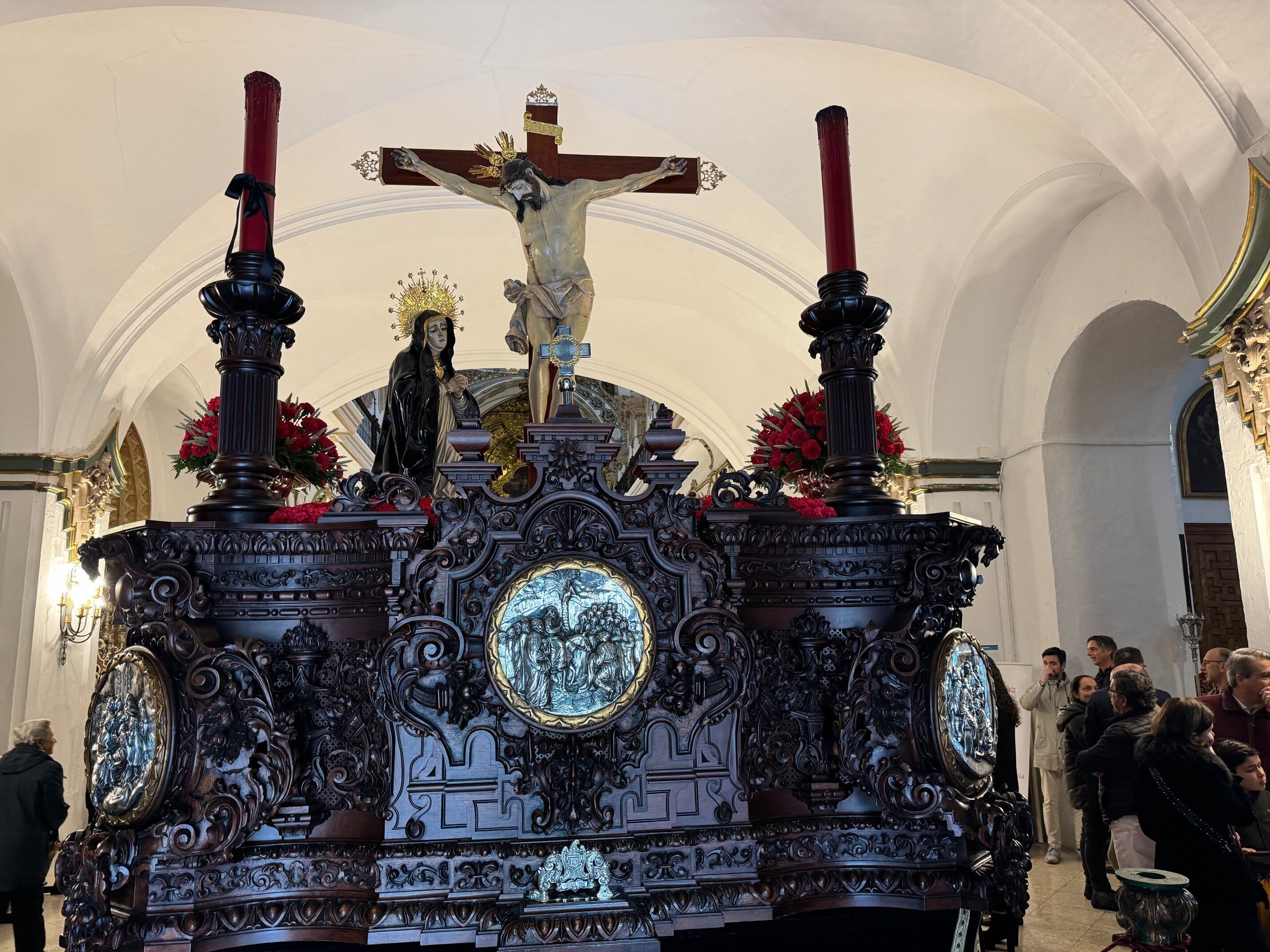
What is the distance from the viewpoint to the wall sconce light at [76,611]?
752cm

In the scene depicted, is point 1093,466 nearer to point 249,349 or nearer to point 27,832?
point 249,349

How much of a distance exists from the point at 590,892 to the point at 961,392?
6.68 metres

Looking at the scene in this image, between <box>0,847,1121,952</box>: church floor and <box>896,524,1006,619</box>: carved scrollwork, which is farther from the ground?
<box>896,524,1006,619</box>: carved scrollwork

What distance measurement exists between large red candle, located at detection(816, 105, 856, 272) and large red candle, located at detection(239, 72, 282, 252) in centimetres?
141

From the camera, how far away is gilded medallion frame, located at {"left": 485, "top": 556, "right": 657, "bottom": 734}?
1.97m

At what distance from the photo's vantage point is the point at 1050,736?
6879 millimetres

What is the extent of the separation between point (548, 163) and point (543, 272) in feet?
2.34

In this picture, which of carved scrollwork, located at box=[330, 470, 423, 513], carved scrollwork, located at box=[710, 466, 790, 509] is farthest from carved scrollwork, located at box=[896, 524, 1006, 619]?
carved scrollwork, located at box=[330, 470, 423, 513]

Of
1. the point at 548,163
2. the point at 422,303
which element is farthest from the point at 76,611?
the point at 548,163

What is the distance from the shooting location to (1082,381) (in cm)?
742

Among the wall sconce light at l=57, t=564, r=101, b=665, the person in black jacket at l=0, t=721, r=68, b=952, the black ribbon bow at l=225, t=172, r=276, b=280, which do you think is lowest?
the person in black jacket at l=0, t=721, r=68, b=952

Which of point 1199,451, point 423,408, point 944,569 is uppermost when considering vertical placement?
point 1199,451

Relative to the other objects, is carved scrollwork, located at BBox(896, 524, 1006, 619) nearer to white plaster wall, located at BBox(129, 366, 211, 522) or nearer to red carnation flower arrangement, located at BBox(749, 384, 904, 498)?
red carnation flower arrangement, located at BBox(749, 384, 904, 498)

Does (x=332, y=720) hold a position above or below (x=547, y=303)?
below
